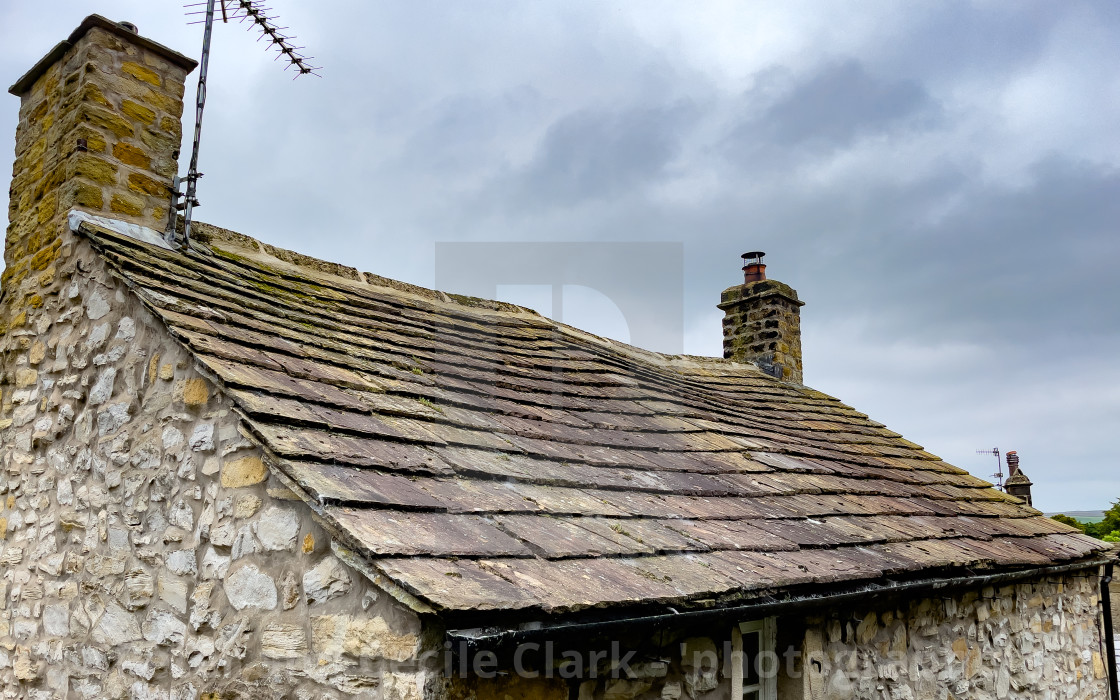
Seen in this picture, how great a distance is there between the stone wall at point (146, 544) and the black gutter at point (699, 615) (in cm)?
24

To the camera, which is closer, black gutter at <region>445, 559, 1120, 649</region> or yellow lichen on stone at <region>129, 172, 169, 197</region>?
black gutter at <region>445, 559, 1120, 649</region>

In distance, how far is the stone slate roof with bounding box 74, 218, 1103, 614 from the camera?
3.06 m

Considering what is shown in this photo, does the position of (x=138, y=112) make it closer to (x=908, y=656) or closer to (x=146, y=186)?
(x=146, y=186)

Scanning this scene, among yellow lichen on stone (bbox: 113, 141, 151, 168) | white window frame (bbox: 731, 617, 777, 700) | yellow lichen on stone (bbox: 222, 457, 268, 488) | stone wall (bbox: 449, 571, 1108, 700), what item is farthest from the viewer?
yellow lichen on stone (bbox: 113, 141, 151, 168)

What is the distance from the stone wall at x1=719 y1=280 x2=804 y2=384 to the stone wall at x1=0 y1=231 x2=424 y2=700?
7871 millimetres

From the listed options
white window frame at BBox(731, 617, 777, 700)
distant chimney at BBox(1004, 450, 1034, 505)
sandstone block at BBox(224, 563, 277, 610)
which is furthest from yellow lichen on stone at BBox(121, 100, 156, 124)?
distant chimney at BBox(1004, 450, 1034, 505)

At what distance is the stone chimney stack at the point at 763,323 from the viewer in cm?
1070

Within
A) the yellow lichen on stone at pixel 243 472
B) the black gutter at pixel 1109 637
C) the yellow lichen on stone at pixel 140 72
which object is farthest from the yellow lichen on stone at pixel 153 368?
the black gutter at pixel 1109 637

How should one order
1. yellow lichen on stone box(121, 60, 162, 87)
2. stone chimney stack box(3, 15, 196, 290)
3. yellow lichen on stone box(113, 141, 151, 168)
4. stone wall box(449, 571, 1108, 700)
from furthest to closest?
yellow lichen on stone box(121, 60, 162, 87), yellow lichen on stone box(113, 141, 151, 168), stone chimney stack box(3, 15, 196, 290), stone wall box(449, 571, 1108, 700)

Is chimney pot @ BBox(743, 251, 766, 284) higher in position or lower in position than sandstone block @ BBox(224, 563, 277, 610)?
higher

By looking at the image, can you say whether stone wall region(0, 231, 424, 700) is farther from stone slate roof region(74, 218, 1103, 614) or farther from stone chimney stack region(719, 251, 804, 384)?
stone chimney stack region(719, 251, 804, 384)

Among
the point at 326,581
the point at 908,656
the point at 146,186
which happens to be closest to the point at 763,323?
the point at 908,656

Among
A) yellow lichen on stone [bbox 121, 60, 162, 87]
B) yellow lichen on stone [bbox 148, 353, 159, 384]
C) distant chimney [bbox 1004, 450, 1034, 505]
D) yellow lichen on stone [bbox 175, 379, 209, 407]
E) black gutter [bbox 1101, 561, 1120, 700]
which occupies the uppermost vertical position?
yellow lichen on stone [bbox 121, 60, 162, 87]

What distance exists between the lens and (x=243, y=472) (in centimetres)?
336
